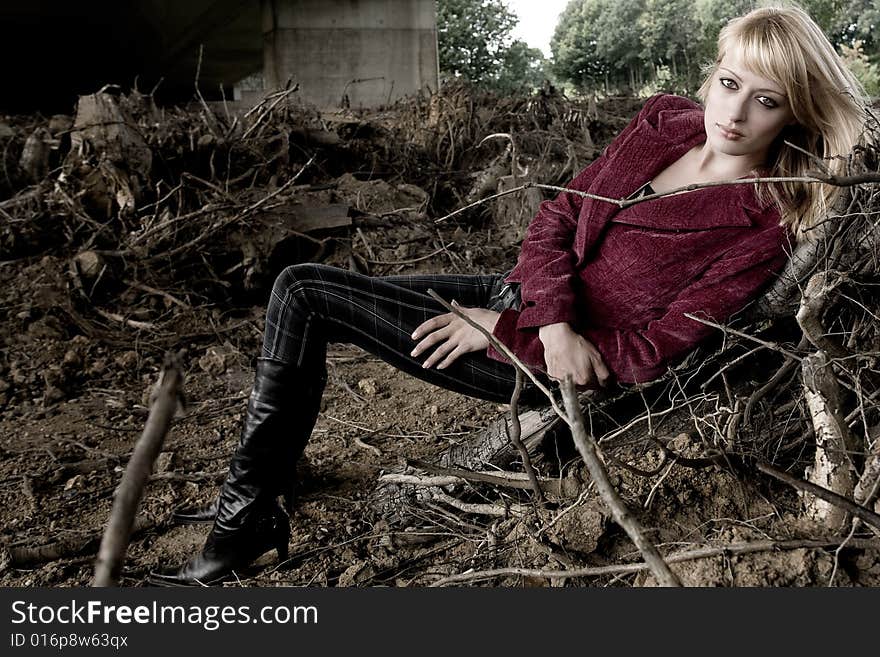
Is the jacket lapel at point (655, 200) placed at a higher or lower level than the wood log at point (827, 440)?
higher

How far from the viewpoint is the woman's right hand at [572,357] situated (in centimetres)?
198

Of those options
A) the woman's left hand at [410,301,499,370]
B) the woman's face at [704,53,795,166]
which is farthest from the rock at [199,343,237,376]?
the woman's face at [704,53,795,166]

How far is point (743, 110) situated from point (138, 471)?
1645mm

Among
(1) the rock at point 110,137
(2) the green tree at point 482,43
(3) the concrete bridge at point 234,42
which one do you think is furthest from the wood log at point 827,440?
(2) the green tree at point 482,43

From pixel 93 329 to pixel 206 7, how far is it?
14.9m

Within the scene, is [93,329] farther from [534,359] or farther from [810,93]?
[810,93]

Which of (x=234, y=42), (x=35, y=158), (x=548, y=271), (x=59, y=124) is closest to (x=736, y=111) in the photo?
(x=548, y=271)

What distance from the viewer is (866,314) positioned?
1823 mm

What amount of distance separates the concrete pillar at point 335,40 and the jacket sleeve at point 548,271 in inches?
524

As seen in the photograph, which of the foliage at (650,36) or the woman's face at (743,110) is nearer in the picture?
the woman's face at (743,110)

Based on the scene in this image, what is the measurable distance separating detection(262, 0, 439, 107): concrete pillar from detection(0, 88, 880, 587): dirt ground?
10.6 metres

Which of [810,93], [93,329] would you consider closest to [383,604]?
[810,93]

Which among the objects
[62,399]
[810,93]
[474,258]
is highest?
[810,93]

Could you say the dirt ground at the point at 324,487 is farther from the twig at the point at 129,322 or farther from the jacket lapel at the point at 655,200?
the jacket lapel at the point at 655,200
